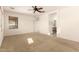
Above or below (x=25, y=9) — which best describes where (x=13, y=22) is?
below

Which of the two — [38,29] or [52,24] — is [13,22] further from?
[52,24]

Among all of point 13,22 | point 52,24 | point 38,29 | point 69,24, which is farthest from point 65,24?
point 13,22

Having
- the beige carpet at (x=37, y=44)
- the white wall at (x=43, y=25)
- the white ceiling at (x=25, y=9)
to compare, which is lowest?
the beige carpet at (x=37, y=44)

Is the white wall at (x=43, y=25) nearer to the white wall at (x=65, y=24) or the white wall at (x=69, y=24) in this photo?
the white wall at (x=65, y=24)

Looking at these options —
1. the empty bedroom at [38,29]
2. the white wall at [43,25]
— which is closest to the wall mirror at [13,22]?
the empty bedroom at [38,29]

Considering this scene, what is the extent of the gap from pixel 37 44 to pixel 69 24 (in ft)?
2.78

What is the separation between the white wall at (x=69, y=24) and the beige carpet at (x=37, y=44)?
0.45 feet

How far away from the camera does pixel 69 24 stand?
1823 millimetres

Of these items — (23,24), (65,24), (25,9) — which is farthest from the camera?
(65,24)

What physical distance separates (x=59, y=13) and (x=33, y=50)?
3.43 ft

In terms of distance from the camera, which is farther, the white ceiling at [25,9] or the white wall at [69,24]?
the white wall at [69,24]

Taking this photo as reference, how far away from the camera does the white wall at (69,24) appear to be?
69.0 inches

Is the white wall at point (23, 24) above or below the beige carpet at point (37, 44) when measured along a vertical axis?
above
